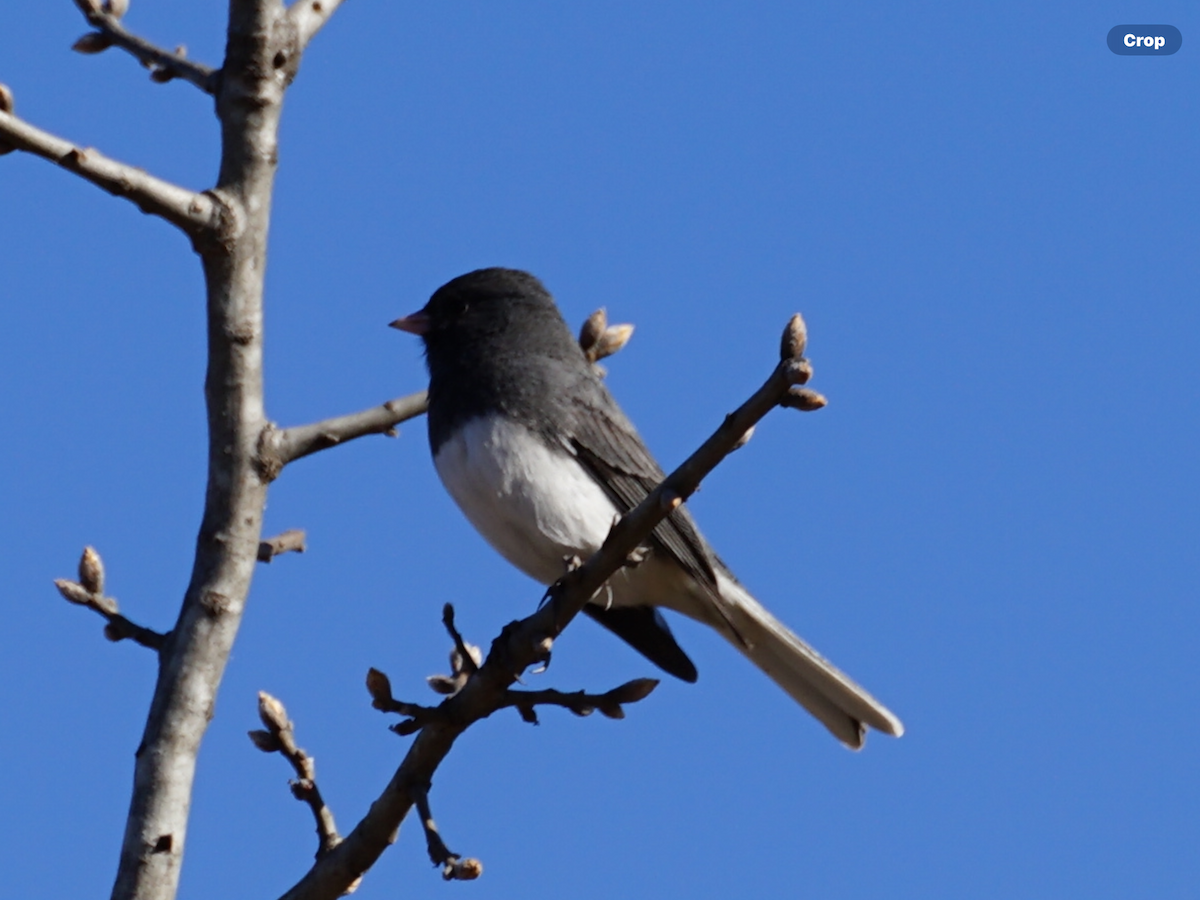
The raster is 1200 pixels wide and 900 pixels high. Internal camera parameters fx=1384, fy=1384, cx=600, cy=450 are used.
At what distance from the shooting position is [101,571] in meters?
2.64

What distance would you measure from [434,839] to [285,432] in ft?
2.47

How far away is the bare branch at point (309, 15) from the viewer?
8.21 feet

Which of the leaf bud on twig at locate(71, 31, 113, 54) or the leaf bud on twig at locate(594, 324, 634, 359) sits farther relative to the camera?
the leaf bud on twig at locate(594, 324, 634, 359)

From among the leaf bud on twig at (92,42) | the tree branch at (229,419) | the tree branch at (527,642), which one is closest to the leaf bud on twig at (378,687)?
the tree branch at (527,642)

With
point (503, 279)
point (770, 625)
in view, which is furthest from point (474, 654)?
point (503, 279)

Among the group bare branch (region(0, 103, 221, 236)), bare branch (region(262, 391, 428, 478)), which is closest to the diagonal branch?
bare branch (region(0, 103, 221, 236))

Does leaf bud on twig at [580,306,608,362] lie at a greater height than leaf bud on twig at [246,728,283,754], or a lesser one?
greater

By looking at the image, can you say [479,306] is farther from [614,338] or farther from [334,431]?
[334,431]

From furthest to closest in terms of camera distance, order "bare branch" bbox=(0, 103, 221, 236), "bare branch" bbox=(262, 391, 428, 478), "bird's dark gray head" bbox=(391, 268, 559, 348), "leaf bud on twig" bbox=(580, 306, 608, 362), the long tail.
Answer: "bird's dark gray head" bbox=(391, 268, 559, 348), the long tail, "leaf bud on twig" bbox=(580, 306, 608, 362), "bare branch" bbox=(262, 391, 428, 478), "bare branch" bbox=(0, 103, 221, 236)

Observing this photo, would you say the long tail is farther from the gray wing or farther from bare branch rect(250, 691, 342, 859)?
bare branch rect(250, 691, 342, 859)

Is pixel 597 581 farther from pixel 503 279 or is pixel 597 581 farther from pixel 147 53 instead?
pixel 503 279

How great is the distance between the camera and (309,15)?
255 centimetres

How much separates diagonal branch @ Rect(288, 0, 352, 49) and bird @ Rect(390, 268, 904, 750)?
1216 mm

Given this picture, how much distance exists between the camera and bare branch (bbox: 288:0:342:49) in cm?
250
